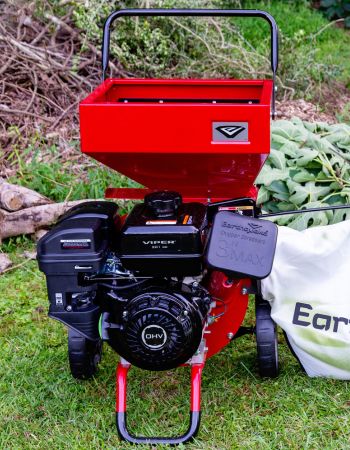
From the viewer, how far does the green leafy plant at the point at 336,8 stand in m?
7.67

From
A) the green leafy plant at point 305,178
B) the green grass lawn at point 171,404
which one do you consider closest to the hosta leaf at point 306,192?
the green leafy plant at point 305,178

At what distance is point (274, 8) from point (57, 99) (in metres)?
3.27

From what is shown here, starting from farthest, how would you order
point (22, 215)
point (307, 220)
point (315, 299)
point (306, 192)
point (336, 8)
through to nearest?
point (336, 8)
point (22, 215)
point (306, 192)
point (307, 220)
point (315, 299)

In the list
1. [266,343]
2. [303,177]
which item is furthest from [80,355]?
[303,177]

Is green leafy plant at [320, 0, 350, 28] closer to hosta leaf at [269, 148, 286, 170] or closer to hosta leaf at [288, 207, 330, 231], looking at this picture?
hosta leaf at [269, 148, 286, 170]

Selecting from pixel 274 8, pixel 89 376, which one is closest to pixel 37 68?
pixel 89 376

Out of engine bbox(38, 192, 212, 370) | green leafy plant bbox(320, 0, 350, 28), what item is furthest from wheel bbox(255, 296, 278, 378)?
green leafy plant bbox(320, 0, 350, 28)

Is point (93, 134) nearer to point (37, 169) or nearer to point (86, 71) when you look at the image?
point (37, 169)

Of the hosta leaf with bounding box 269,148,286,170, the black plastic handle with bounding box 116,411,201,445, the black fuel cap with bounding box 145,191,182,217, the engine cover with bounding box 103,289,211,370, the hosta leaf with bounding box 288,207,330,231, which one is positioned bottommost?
the black plastic handle with bounding box 116,411,201,445

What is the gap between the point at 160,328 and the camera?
2250 millimetres

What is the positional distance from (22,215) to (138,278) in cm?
167

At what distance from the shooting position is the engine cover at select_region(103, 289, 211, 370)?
225 centimetres

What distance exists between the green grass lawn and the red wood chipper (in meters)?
0.14

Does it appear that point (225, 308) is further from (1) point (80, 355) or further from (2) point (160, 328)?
(1) point (80, 355)
